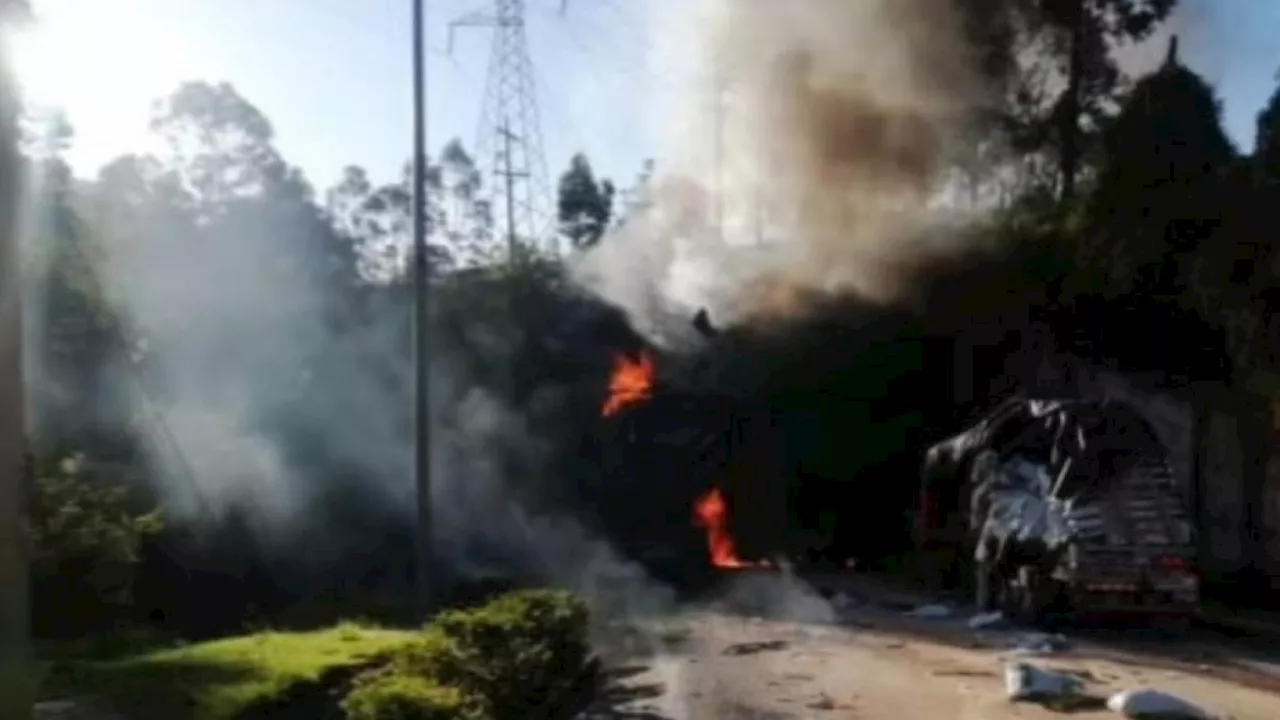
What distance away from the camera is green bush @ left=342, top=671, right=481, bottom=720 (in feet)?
25.1

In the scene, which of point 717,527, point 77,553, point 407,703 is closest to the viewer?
point 407,703

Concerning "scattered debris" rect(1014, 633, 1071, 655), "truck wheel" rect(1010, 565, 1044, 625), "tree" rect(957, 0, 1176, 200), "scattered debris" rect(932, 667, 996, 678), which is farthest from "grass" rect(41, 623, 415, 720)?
"tree" rect(957, 0, 1176, 200)

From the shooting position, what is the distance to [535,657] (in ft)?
33.5

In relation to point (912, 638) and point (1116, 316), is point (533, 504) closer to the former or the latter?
point (912, 638)

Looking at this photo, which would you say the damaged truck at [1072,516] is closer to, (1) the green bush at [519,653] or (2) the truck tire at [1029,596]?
(2) the truck tire at [1029,596]

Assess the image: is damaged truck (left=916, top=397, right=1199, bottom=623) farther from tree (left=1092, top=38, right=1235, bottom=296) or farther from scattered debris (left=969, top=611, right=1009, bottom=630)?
tree (left=1092, top=38, right=1235, bottom=296)

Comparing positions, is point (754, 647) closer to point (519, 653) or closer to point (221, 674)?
point (519, 653)

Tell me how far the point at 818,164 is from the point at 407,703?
1943cm

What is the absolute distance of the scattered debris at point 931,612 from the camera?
18.7 meters

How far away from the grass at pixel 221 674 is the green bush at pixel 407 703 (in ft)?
6.21

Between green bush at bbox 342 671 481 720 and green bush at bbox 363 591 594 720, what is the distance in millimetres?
330

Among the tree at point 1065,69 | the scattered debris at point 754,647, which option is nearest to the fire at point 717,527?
the scattered debris at point 754,647

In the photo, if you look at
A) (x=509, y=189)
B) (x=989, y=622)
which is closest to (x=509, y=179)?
(x=509, y=189)

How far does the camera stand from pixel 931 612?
62.1ft
